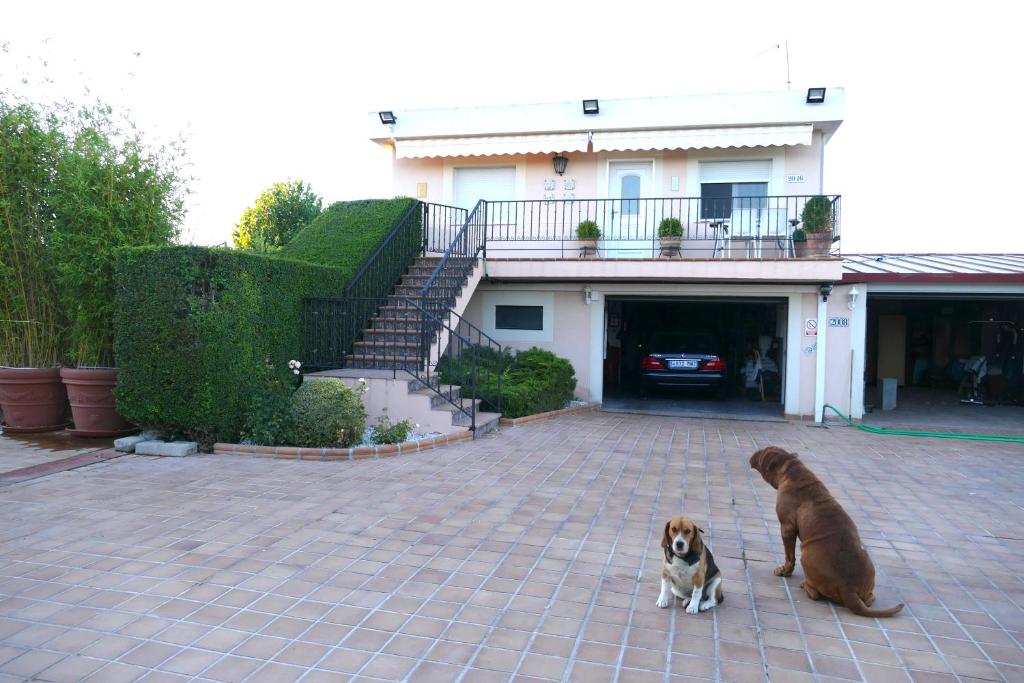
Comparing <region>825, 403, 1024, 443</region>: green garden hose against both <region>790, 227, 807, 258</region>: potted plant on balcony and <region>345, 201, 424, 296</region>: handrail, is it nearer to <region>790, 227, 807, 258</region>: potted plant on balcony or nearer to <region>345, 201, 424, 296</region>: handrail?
<region>790, 227, 807, 258</region>: potted plant on balcony

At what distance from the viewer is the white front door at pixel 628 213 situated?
42.8 ft

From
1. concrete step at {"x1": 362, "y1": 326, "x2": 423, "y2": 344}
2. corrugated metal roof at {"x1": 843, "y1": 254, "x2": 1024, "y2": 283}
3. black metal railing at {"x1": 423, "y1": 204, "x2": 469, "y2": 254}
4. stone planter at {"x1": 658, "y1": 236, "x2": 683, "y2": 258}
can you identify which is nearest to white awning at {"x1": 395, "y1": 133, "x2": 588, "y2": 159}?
black metal railing at {"x1": 423, "y1": 204, "x2": 469, "y2": 254}

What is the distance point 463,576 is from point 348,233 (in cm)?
866

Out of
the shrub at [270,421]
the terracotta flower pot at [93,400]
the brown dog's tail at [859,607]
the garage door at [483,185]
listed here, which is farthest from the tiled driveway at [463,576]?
the garage door at [483,185]

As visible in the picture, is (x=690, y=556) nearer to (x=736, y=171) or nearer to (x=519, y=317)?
(x=519, y=317)

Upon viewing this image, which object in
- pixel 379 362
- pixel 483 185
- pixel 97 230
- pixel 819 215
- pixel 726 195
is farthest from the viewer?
pixel 483 185

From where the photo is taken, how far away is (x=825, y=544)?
3.81m

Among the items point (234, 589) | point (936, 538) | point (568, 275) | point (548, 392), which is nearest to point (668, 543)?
point (234, 589)

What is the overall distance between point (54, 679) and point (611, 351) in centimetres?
1502

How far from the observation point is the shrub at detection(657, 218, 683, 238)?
39.4 feet

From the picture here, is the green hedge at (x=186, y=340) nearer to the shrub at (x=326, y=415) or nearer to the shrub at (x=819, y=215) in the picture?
the shrub at (x=326, y=415)

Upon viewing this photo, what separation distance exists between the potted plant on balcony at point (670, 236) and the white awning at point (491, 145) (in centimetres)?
216

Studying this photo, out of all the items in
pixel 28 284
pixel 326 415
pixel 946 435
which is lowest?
pixel 946 435

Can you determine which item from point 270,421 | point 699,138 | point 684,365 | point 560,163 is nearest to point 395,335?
point 270,421
